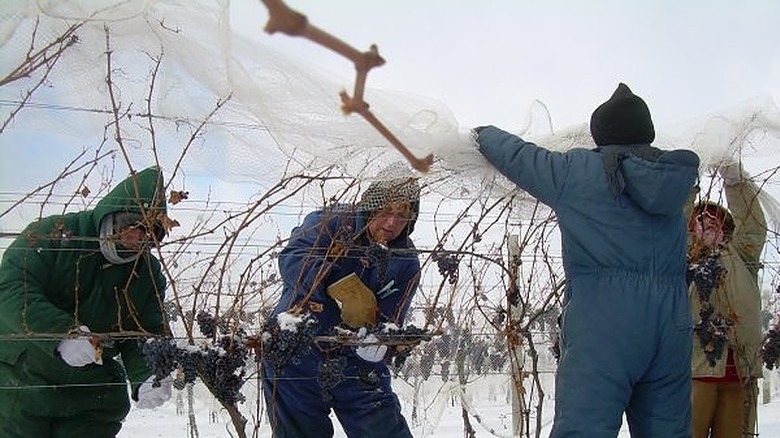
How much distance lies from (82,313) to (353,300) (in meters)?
0.76

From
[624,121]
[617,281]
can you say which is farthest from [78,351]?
[624,121]

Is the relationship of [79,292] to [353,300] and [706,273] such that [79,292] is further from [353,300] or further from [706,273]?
[706,273]

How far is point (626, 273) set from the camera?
1869 mm

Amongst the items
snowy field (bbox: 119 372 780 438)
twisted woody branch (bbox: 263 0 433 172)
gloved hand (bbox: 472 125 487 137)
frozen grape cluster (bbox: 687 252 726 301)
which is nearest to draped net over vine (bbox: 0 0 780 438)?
gloved hand (bbox: 472 125 487 137)

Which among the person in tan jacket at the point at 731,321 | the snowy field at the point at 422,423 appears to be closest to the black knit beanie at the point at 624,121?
the person in tan jacket at the point at 731,321

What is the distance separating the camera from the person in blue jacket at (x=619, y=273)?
5.99 feet

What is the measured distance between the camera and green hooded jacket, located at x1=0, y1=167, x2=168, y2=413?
1.99 meters

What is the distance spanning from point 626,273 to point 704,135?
2.72 feet

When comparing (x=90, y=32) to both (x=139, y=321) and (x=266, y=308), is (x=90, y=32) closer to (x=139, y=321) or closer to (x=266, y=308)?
(x=139, y=321)

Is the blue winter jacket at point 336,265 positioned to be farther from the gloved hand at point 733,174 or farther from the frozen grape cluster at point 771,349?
the frozen grape cluster at point 771,349

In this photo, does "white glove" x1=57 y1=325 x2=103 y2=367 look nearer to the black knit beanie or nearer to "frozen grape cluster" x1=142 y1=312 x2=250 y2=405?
"frozen grape cluster" x1=142 y1=312 x2=250 y2=405

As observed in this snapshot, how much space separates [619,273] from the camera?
187cm

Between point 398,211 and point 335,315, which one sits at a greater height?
point 398,211

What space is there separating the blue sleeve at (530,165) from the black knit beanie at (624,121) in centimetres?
15
